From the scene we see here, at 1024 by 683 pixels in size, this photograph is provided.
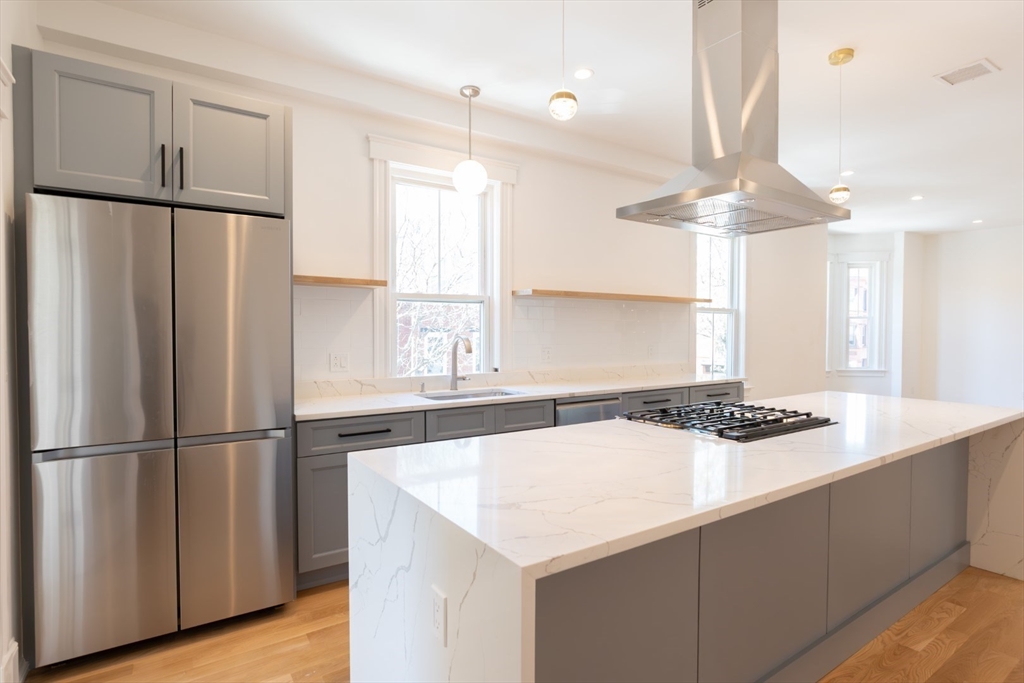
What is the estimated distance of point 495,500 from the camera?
128cm

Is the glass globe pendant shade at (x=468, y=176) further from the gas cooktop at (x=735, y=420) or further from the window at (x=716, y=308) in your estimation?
the window at (x=716, y=308)

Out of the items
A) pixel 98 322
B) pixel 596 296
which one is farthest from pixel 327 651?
pixel 596 296

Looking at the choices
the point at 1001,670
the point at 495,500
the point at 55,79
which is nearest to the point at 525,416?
the point at 495,500

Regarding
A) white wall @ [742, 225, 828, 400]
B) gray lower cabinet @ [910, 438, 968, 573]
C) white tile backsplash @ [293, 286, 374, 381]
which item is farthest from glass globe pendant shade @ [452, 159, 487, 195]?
white wall @ [742, 225, 828, 400]

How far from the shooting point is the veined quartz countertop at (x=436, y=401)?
2.71 meters

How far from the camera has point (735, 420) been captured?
7.25 feet

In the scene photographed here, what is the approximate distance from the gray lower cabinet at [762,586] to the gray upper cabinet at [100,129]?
2.48 metres

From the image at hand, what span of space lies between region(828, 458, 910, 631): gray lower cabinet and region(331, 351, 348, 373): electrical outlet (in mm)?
2606

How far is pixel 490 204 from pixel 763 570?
9.77 ft

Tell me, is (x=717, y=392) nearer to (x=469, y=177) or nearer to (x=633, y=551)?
(x=469, y=177)

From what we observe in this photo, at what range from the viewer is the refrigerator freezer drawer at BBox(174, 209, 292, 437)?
2.24m

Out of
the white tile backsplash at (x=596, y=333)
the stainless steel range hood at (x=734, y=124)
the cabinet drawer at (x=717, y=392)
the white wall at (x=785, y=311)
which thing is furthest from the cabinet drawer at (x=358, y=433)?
the white wall at (x=785, y=311)

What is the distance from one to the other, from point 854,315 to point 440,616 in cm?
894

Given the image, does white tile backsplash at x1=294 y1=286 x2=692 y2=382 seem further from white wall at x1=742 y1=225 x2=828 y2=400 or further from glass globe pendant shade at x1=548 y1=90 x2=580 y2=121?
glass globe pendant shade at x1=548 y1=90 x2=580 y2=121
